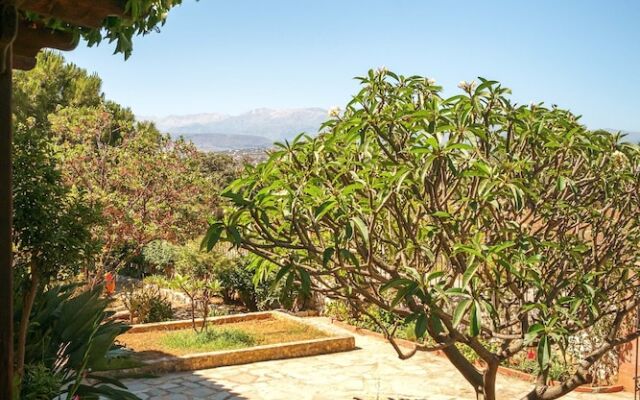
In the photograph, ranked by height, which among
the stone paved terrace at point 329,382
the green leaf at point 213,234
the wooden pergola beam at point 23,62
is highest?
the wooden pergola beam at point 23,62

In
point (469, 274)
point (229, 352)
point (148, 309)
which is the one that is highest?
point (469, 274)

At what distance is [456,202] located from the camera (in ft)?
17.6

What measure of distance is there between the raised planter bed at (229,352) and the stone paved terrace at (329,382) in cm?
17

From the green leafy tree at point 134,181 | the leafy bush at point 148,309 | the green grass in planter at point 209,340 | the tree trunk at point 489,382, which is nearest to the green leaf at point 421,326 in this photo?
the tree trunk at point 489,382

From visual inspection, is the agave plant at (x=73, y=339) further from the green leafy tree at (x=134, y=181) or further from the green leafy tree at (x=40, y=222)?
the green leafy tree at (x=134, y=181)

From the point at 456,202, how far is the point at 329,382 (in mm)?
5165

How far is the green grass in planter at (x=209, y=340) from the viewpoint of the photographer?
11.0 m

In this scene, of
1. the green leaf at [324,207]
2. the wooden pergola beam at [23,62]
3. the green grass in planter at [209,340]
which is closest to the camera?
the green leaf at [324,207]

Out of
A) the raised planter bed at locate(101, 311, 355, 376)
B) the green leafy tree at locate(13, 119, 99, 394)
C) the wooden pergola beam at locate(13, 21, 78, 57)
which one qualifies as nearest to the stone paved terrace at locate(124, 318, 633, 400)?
the raised planter bed at locate(101, 311, 355, 376)

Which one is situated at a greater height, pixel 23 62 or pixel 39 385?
pixel 23 62

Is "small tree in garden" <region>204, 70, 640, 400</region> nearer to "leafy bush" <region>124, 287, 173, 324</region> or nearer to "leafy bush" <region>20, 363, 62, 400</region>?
"leafy bush" <region>20, 363, 62, 400</region>

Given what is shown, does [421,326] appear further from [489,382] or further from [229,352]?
[229,352]

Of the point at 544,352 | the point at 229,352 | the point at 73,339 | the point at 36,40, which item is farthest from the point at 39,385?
the point at 229,352

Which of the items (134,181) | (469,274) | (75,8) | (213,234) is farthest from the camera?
(134,181)
